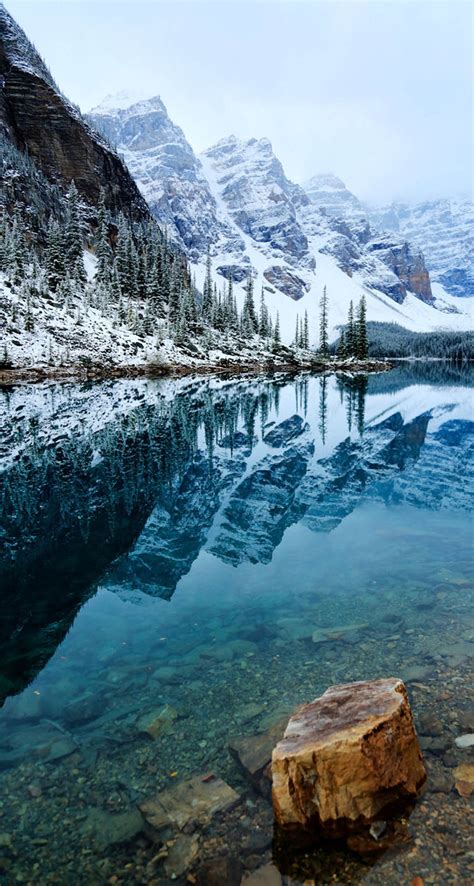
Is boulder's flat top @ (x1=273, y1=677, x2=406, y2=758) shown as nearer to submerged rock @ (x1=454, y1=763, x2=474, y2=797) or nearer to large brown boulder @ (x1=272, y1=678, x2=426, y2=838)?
large brown boulder @ (x1=272, y1=678, x2=426, y2=838)

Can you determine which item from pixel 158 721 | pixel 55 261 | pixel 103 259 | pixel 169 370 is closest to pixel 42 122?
pixel 103 259

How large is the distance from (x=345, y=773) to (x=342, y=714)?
2.26 ft

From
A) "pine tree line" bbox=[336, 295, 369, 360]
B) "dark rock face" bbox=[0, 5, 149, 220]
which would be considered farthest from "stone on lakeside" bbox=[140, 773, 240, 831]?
"dark rock face" bbox=[0, 5, 149, 220]

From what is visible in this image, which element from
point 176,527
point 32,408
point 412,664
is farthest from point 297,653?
point 32,408

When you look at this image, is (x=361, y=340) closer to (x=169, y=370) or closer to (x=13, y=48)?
(x=169, y=370)

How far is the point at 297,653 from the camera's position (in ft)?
29.9

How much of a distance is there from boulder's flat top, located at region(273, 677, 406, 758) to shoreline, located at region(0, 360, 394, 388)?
65.5 meters

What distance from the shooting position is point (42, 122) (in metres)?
144

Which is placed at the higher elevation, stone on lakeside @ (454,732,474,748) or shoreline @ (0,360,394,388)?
shoreline @ (0,360,394,388)

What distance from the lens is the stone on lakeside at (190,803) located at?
5711 millimetres

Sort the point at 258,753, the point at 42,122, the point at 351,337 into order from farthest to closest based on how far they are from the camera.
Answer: the point at 42,122
the point at 351,337
the point at 258,753

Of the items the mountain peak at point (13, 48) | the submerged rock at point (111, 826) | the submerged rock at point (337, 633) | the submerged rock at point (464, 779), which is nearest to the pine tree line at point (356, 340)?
the mountain peak at point (13, 48)

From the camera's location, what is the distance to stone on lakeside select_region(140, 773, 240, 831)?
571 centimetres

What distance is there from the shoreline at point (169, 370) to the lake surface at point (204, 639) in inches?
1915
